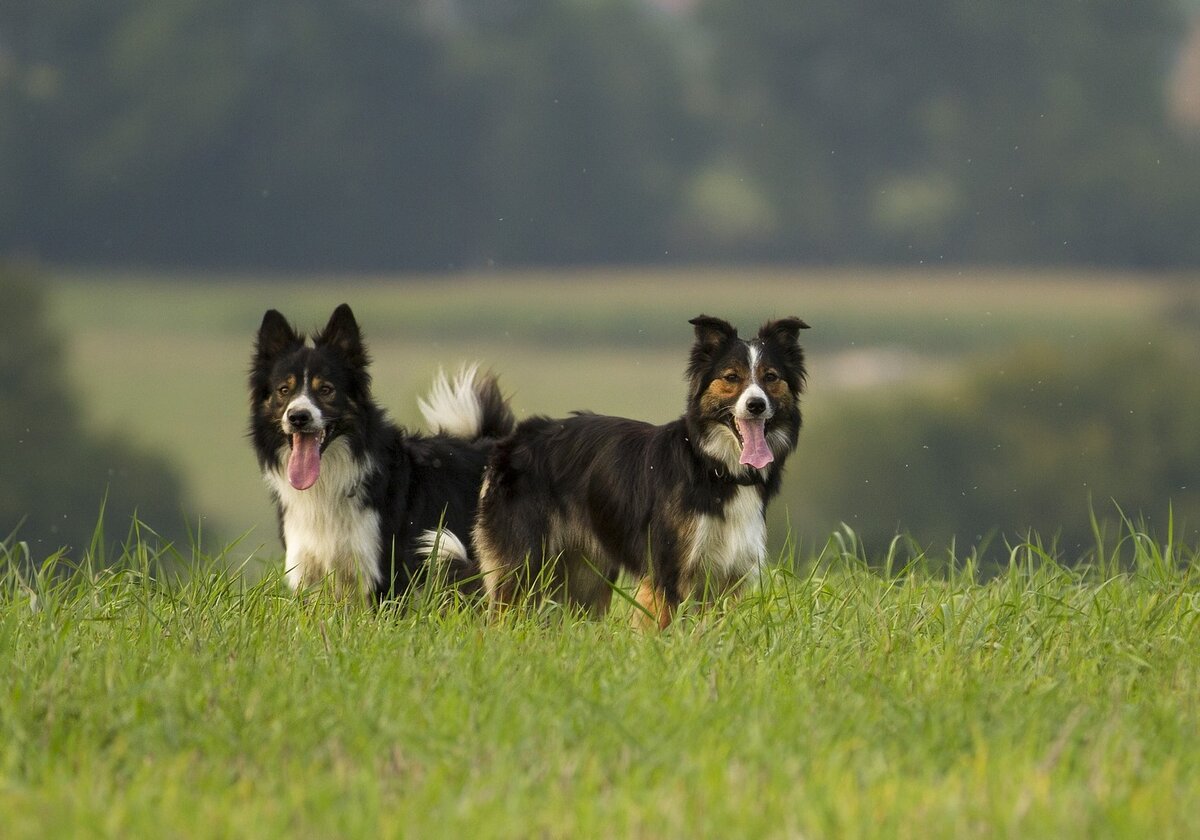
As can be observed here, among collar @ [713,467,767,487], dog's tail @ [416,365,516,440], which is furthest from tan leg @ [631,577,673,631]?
dog's tail @ [416,365,516,440]

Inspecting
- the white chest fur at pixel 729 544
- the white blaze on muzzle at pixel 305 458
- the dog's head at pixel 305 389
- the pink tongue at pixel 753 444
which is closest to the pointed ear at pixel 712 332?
the pink tongue at pixel 753 444

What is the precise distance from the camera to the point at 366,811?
147 inches

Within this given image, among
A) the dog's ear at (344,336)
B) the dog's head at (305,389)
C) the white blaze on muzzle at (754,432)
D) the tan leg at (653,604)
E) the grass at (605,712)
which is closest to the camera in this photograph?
the grass at (605,712)

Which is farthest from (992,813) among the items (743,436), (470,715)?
(743,436)

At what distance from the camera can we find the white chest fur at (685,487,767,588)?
6.15m

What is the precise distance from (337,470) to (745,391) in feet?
6.39

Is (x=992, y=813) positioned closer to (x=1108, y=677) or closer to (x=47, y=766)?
(x=1108, y=677)

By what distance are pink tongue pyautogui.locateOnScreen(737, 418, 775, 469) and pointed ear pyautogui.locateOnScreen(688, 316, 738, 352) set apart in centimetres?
36

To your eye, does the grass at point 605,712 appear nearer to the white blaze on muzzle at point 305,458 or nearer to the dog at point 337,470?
the dog at point 337,470

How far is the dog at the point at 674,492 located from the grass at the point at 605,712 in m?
0.30

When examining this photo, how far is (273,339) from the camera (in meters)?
6.66

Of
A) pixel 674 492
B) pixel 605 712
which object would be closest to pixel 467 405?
pixel 674 492

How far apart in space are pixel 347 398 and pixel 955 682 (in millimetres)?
3043

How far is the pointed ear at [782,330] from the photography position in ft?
20.3
